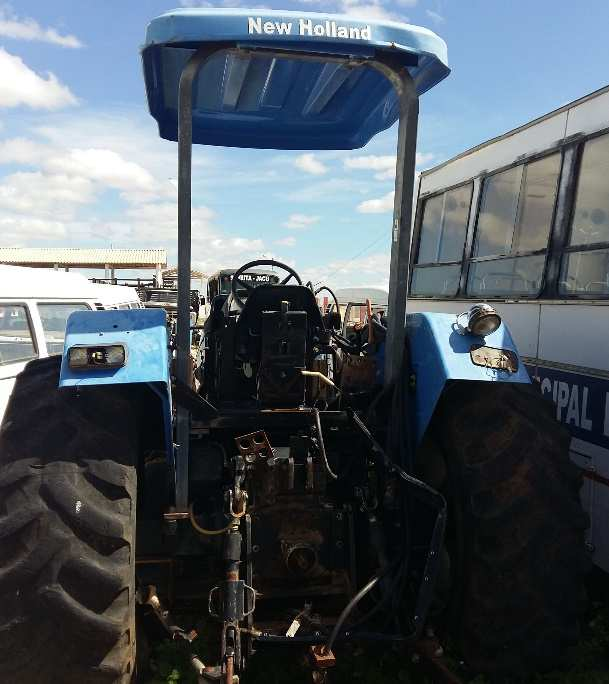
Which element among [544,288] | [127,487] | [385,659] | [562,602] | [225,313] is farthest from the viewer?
[544,288]

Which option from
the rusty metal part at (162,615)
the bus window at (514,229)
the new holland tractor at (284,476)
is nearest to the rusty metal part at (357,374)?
the new holland tractor at (284,476)

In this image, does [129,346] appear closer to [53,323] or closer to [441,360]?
[441,360]

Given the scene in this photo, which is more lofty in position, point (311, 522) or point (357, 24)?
point (357, 24)

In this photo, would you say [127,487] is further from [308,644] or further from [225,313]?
[225,313]

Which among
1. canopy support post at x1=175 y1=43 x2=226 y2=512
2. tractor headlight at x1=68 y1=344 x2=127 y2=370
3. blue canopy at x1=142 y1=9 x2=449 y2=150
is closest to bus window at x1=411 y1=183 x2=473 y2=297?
blue canopy at x1=142 y1=9 x2=449 y2=150

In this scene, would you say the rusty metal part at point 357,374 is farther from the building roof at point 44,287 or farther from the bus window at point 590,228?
the building roof at point 44,287

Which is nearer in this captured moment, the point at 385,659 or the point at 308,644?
the point at 308,644

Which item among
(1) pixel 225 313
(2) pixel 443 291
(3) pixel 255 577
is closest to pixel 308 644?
(3) pixel 255 577

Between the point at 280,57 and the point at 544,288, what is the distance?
2823 millimetres

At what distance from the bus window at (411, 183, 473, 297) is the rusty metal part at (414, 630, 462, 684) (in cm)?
381

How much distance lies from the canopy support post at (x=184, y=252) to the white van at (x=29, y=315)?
4.27 meters

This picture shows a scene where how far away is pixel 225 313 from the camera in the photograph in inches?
149

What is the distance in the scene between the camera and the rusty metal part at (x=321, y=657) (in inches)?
100.0

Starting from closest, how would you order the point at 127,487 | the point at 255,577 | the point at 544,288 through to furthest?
the point at 127,487 → the point at 255,577 → the point at 544,288
